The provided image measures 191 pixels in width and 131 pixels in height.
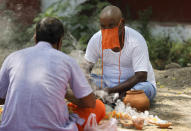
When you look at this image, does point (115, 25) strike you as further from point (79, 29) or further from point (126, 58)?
point (79, 29)

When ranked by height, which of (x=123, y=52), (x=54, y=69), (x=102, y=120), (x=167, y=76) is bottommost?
(x=167, y=76)

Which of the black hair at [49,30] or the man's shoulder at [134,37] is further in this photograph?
the man's shoulder at [134,37]

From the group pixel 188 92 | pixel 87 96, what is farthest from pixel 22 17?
pixel 87 96

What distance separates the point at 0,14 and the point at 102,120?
307 inches

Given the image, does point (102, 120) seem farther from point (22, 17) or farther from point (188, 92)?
point (22, 17)

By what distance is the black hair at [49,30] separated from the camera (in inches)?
111

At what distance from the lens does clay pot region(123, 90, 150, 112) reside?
15.0ft

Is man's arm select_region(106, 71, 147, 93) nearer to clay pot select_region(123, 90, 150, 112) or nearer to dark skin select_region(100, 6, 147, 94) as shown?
dark skin select_region(100, 6, 147, 94)

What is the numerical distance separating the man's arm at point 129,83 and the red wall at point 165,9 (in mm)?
5833

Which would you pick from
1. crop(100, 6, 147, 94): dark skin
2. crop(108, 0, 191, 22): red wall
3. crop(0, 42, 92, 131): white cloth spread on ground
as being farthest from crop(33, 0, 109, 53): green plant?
crop(0, 42, 92, 131): white cloth spread on ground

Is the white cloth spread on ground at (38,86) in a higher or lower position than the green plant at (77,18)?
higher

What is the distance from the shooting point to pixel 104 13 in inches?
185

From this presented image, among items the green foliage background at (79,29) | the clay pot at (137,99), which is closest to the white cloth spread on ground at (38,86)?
the clay pot at (137,99)

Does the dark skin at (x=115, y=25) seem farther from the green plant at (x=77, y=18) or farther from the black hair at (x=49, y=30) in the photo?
the green plant at (x=77, y=18)
